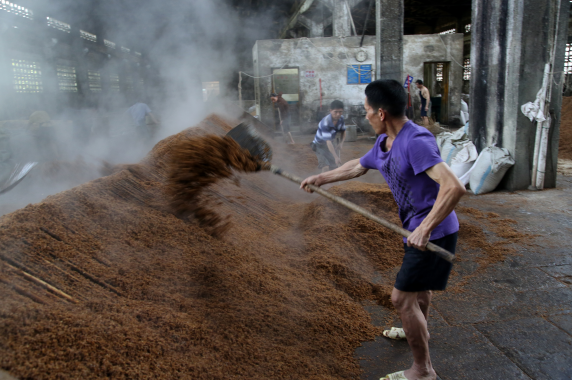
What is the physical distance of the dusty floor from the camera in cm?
194

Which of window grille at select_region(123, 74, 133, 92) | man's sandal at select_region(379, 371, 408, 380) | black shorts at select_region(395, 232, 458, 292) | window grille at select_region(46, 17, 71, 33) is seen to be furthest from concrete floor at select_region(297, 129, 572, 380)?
window grille at select_region(123, 74, 133, 92)

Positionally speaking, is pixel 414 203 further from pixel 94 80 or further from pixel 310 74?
pixel 94 80

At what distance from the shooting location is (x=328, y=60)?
524 inches

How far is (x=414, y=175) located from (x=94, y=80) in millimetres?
14007

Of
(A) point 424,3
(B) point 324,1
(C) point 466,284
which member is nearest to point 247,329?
(C) point 466,284

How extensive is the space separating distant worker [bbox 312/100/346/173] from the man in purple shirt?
3.79 metres

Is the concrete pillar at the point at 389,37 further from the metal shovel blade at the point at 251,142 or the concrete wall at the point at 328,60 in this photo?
the metal shovel blade at the point at 251,142

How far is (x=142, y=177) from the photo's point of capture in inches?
165

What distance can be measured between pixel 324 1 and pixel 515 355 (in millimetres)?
14391

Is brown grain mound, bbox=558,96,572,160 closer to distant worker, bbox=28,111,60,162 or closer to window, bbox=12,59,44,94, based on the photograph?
distant worker, bbox=28,111,60,162

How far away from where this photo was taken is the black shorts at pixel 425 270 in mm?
1949

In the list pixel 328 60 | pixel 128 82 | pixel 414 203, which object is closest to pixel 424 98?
pixel 328 60

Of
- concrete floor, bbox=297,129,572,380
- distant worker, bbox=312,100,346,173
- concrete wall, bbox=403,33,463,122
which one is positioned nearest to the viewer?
concrete floor, bbox=297,129,572,380

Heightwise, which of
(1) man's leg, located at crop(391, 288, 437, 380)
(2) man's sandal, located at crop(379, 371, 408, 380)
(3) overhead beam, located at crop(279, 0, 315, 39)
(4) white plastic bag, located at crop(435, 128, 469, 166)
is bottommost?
(2) man's sandal, located at crop(379, 371, 408, 380)
